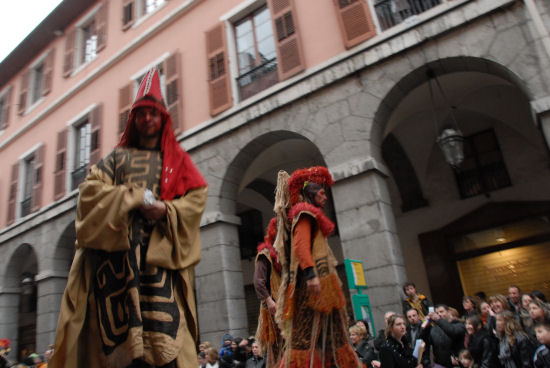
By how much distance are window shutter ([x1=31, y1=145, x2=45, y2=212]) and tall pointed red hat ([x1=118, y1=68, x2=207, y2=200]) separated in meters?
13.5

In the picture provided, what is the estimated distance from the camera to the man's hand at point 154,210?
2.16 m

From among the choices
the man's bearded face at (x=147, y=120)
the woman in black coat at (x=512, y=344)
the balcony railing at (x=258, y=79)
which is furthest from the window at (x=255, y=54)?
the man's bearded face at (x=147, y=120)

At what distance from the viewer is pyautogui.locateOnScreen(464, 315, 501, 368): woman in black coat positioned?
496 cm

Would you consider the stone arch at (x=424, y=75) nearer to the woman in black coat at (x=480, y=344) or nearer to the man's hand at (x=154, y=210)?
the woman in black coat at (x=480, y=344)

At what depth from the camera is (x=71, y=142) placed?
46.6 ft

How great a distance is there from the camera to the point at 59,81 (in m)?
15.6

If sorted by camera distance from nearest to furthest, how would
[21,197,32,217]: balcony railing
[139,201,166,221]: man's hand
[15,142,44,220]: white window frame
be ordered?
[139,201,166,221]: man's hand
[21,197,32,217]: balcony railing
[15,142,44,220]: white window frame

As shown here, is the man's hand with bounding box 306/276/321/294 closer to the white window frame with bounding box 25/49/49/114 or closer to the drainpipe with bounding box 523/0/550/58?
the drainpipe with bounding box 523/0/550/58

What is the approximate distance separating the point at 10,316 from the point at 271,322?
13.5m

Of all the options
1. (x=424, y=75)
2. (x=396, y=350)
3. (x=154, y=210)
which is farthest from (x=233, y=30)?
(x=154, y=210)

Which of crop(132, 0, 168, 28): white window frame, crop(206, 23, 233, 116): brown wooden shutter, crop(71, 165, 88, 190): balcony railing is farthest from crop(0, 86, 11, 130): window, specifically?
crop(206, 23, 233, 116): brown wooden shutter

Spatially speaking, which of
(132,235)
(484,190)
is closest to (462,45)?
(484,190)

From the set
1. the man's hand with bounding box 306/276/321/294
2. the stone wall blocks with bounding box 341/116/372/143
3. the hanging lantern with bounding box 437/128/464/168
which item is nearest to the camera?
the man's hand with bounding box 306/276/321/294

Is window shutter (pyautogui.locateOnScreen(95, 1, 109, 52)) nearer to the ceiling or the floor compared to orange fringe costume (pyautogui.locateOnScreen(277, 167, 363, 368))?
nearer to the ceiling
